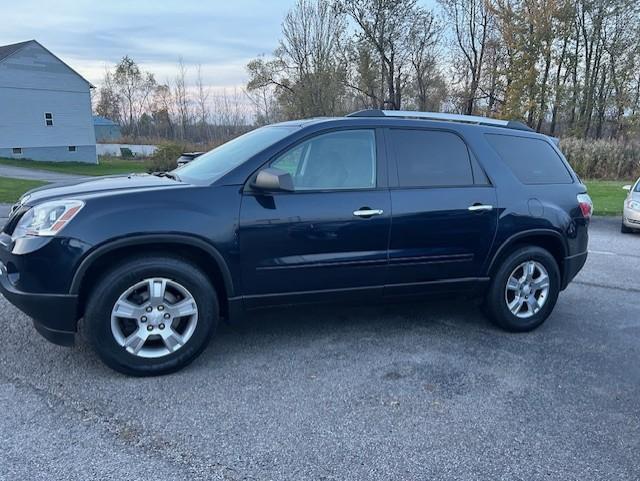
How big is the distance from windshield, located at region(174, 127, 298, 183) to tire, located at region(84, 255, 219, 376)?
0.75m

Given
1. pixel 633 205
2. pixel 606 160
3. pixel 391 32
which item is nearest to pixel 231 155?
pixel 633 205

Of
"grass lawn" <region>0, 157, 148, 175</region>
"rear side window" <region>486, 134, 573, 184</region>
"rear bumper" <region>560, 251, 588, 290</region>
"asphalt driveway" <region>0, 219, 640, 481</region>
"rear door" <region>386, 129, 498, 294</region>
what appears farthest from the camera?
"grass lawn" <region>0, 157, 148, 175</region>

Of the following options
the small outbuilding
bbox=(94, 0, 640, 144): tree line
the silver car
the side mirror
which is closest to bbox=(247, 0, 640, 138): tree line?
bbox=(94, 0, 640, 144): tree line

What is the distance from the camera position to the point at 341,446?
112 inches

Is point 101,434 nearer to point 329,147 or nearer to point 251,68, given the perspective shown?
point 329,147

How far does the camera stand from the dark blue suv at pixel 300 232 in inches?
133

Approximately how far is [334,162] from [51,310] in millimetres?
2251

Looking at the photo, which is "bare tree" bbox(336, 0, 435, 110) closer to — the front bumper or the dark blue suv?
the front bumper

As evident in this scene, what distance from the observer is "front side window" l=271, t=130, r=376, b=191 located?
154 inches

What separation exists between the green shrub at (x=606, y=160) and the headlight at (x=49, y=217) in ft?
76.5

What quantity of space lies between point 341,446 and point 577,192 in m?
3.46

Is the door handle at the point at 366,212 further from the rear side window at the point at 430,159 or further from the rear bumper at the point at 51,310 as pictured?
the rear bumper at the point at 51,310

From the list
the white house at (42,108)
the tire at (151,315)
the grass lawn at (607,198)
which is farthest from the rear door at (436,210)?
the white house at (42,108)

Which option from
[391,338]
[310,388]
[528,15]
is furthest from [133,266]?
[528,15]
